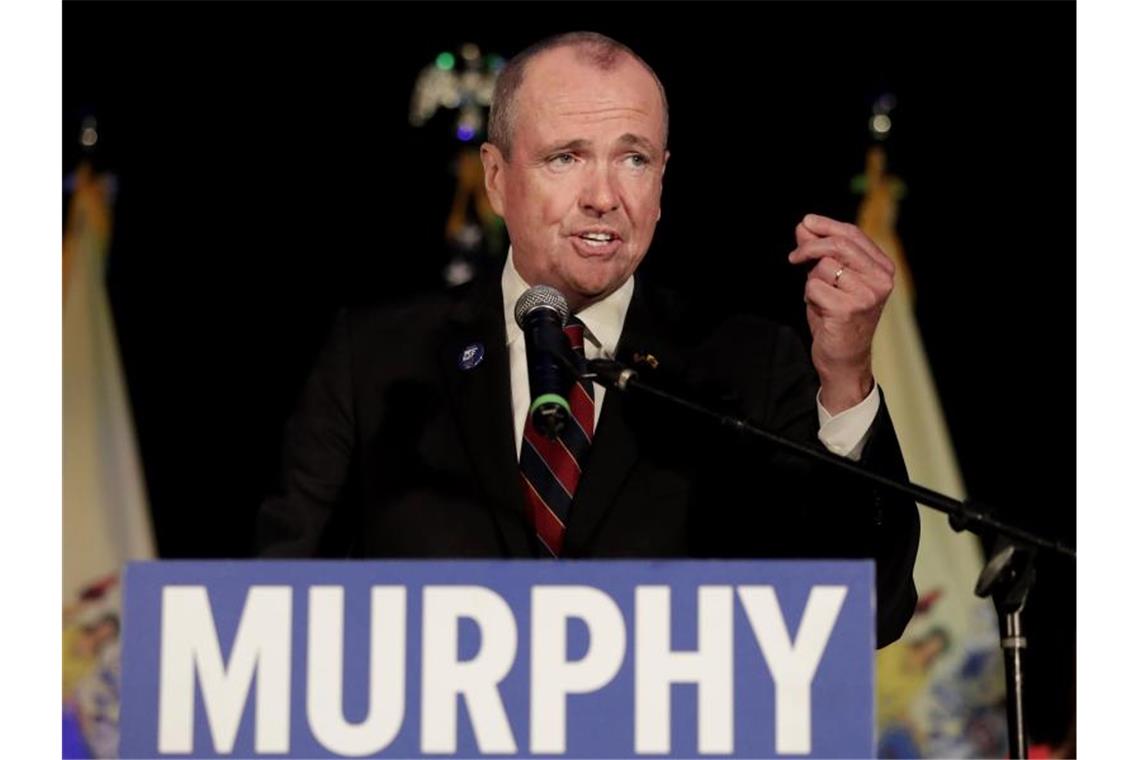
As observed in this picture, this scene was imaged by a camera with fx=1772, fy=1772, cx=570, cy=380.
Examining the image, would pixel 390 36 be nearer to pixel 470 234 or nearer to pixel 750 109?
pixel 470 234

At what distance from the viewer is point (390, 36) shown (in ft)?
12.5

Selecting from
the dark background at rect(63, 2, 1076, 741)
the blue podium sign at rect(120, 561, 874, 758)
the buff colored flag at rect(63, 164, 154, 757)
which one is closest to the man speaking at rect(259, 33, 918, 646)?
the blue podium sign at rect(120, 561, 874, 758)

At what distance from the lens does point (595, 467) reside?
2252 mm

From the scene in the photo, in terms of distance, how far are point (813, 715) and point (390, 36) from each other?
255cm

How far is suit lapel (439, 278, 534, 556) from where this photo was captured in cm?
226

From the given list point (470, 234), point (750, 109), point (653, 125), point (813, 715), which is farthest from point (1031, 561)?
point (470, 234)

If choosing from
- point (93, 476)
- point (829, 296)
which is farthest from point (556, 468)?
point (93, 476)

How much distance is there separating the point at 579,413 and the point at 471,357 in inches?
6.3

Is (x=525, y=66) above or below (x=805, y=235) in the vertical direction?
above

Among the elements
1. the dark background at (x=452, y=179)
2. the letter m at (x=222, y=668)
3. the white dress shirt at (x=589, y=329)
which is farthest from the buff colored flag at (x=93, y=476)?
the letter m at (x=222, y=668)

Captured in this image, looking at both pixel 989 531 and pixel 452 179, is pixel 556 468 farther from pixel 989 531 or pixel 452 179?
pixel 452 179

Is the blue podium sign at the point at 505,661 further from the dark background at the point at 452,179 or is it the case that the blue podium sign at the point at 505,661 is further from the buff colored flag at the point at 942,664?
the buff colored flag at the point at 942,664

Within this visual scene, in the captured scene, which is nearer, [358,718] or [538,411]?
[358,718]

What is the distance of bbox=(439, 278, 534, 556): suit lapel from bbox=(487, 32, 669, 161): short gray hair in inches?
8.4
